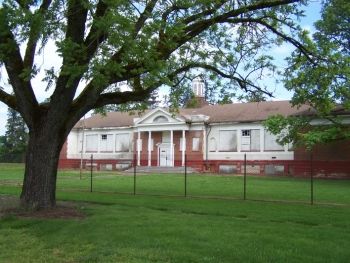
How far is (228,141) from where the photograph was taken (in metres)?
52.1

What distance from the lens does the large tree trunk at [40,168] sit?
1449 centimetres

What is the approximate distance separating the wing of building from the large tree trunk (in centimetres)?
2985

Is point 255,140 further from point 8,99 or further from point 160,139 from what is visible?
point 8,99

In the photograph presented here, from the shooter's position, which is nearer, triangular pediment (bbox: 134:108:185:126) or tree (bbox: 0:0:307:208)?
tree (bbox: 0:0:307:208)

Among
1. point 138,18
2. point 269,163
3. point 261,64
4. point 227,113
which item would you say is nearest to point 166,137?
point 227,113

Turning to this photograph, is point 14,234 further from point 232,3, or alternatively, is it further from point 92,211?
point 232,3

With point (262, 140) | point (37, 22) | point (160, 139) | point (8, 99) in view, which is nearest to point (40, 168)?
point (8, 99)

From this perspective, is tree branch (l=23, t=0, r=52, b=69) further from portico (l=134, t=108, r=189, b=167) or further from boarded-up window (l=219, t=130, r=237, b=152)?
portico (l=134, t=108, r=189, b=167)

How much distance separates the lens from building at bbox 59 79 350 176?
4731 centimetres

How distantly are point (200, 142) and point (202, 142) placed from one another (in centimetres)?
29

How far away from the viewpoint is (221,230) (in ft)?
37.4

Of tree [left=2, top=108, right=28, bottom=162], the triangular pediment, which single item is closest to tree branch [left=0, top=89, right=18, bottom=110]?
the triangular pediment

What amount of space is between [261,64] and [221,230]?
7514mm

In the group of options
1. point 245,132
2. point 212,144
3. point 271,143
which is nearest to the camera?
point 271,143
